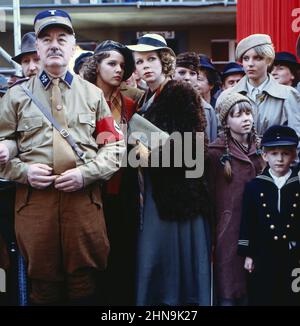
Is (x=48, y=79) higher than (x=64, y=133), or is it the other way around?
(x=48, y=79)

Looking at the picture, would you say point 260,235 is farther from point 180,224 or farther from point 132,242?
point 132,242

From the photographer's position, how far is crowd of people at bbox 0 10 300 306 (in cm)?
362

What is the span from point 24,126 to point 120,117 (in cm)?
69

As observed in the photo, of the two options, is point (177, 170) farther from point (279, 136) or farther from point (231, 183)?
point (279, 136)

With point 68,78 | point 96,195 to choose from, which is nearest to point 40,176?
point 96,195

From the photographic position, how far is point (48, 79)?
3707 millimetres

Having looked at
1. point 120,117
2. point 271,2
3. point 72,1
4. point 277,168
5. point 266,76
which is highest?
point 72,1

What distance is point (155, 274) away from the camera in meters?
3.88

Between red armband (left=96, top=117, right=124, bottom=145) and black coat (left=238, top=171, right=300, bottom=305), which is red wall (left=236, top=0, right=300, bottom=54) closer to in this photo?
black coat (left=238, top=171, right=300, bottom=305)

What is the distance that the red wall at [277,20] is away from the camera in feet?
18.0

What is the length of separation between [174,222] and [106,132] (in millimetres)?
632

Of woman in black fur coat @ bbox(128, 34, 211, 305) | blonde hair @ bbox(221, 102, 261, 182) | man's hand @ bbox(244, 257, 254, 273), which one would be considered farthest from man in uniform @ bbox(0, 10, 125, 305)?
man's hand @ bbox(244, 257, 254, 273)

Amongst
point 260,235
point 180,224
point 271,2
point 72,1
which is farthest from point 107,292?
point 72,1

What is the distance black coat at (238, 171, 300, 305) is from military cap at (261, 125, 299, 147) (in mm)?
179
